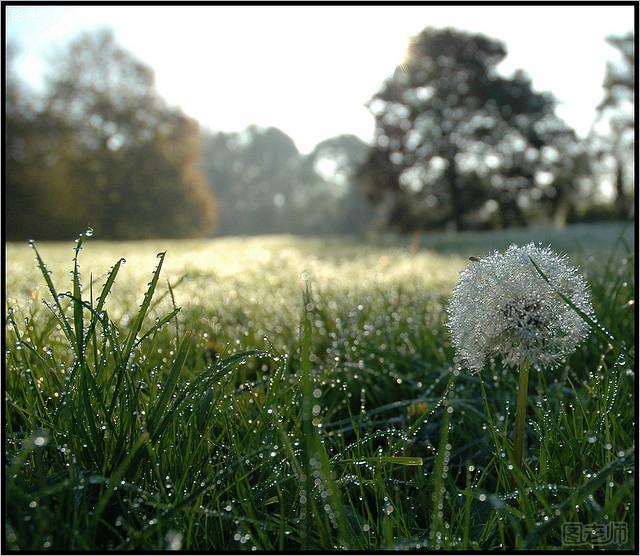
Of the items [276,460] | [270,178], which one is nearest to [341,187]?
[270,178]

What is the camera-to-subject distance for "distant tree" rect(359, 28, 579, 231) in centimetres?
2708

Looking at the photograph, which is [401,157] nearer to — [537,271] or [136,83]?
[136,83]

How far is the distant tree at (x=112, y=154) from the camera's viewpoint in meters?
27.5

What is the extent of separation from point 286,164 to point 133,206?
95.7 feet

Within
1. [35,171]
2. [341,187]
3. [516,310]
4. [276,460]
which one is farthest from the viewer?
[341,187]

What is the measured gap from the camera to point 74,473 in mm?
1308

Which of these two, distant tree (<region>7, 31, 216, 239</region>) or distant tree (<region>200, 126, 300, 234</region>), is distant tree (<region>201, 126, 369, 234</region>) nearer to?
distant tree (<region>200, 126, 300, 234</region>)

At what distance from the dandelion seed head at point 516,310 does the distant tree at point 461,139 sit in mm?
26730

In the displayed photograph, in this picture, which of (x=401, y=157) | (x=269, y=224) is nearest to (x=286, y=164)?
(x=269, y=224)

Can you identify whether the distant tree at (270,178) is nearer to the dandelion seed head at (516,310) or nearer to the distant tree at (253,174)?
the distant tree at (253,174)

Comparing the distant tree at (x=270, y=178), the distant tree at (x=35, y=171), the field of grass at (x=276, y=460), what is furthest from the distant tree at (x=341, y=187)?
the field of grass at (x=276, y=460)

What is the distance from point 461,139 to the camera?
29.3 meters

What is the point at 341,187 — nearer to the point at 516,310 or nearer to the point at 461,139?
the point at 461,139

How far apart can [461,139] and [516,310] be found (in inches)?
1163
